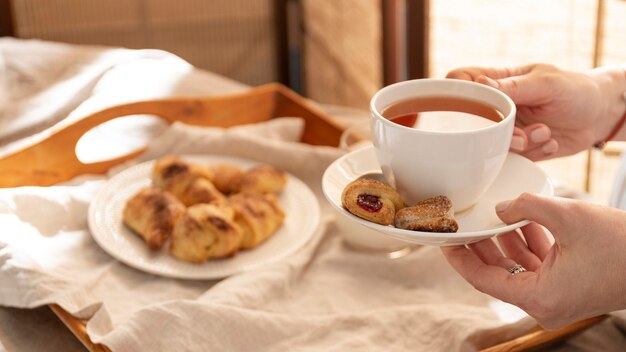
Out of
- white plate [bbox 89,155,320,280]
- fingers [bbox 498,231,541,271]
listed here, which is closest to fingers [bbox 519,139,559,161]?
fingers [bbox 498,231,541,271]

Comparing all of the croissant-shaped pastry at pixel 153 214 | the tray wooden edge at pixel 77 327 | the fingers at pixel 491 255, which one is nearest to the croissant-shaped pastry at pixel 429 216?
the fingers at pixel 491 255

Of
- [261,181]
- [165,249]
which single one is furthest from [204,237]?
[261,181]

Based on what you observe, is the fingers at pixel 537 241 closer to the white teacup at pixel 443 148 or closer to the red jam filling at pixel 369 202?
the white teacup at pixel 443 148

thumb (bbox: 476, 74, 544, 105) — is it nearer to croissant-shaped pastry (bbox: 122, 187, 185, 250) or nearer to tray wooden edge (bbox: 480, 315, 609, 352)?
tray wooden edge (bbox: 480, 315, 609, 352)

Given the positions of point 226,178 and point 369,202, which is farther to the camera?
point 226,178

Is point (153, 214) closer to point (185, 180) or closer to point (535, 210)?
point (185, 180)

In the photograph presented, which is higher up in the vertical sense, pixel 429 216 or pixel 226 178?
pixel 429 216
